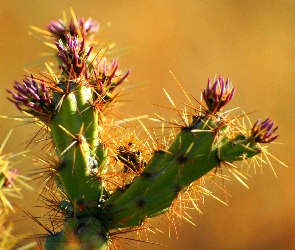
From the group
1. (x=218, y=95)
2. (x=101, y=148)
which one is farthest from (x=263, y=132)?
(x=101, y=148)

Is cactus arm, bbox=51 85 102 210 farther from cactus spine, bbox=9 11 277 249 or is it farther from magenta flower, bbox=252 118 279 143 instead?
magenta flower, bbox=252 118 279 143

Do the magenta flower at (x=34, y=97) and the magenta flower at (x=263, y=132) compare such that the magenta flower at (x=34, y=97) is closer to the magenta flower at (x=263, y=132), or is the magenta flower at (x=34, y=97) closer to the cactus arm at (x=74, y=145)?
the cactus arm at (x=74, y=145)

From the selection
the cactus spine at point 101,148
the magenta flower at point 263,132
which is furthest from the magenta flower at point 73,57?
the magenta flower at point 263,132

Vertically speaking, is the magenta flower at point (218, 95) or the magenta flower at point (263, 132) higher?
the magenta flower at point (218, 95)

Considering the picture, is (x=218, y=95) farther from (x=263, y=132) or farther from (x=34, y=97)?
(x=34, y=97)

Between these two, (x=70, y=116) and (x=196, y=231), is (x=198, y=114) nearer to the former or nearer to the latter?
(x=70, y=116)

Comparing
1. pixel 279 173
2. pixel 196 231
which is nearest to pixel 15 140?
pixel 196 231
